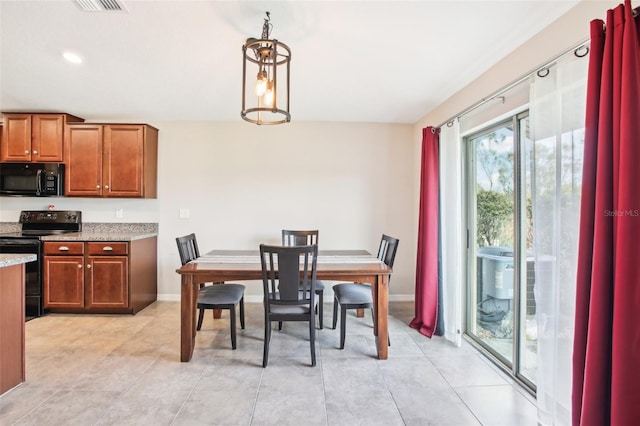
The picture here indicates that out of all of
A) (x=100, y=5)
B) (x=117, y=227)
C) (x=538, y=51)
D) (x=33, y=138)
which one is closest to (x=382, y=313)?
(x=538, y=51)

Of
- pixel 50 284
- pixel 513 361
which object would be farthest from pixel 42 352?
pixel 513 361

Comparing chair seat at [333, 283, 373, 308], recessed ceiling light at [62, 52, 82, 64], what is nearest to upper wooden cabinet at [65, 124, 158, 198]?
recessed ceiling light at [62, 52, 82, 64]

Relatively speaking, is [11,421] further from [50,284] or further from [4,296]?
[50,284]

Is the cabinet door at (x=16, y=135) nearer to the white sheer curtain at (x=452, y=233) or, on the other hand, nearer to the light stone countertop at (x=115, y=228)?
the light stone countertop at (x=115, y=228)

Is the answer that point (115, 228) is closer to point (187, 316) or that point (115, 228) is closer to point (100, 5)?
point (187, 316)

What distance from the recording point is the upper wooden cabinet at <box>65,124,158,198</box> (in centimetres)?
379

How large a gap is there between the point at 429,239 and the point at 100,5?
3113mm

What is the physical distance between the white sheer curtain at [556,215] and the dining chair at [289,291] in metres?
1.46

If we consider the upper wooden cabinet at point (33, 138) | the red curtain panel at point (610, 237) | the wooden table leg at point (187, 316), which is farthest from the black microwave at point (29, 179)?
the red curtain panel at point (610, 237)

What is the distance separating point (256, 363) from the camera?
98.6 inches

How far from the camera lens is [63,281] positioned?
11.6 feet

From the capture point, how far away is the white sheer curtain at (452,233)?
9.32ft

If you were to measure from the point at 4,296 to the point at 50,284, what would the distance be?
5.82 ft

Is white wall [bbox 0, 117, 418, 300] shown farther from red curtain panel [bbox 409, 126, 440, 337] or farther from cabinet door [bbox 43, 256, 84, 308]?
red curtain panel [bbox 409, 126, 440, 337]
